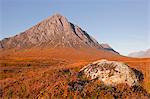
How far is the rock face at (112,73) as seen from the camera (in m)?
44.7

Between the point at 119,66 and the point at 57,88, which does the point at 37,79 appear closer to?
the point at 57,88

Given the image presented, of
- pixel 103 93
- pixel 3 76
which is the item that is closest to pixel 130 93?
pixel 103 93

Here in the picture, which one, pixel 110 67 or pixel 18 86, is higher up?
pixel 110 67

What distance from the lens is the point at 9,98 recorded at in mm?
39281

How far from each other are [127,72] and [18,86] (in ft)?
54.8

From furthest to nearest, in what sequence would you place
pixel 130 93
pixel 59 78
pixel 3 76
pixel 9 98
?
1. pixel 3 76
2. pixel 59 78
3. pixel 130 93
4. pixel 9 98

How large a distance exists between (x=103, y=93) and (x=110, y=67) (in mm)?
7082

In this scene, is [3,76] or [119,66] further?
[3,76]

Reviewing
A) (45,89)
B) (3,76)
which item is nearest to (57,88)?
(45,89)

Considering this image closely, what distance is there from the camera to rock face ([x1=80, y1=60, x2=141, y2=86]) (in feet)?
147

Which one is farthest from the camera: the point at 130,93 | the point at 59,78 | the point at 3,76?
the point at 3,76

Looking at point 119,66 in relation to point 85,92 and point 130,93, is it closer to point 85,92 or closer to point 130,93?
point 130,93

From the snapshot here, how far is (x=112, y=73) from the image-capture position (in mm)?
45219

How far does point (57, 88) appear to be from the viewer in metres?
41.2
